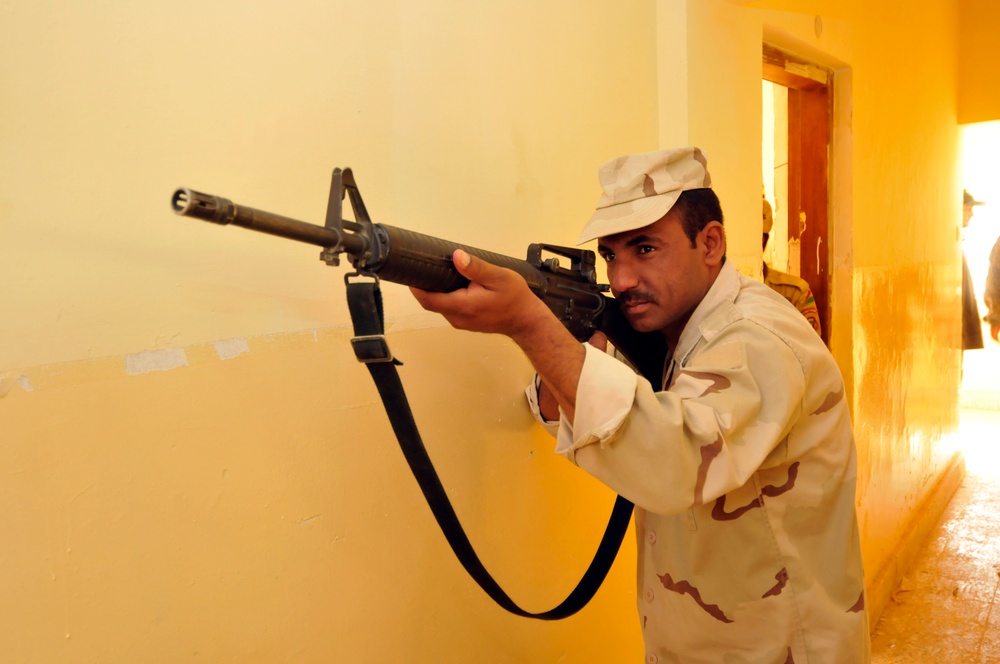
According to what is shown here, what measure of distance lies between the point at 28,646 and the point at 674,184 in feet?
3.71

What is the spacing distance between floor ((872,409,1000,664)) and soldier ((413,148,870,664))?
207cm

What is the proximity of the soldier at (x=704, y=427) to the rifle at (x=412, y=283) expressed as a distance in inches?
1.5

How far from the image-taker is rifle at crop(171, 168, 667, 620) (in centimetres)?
78

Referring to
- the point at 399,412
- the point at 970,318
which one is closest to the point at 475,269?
the point at 399,412

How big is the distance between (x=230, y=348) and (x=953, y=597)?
11.9ft

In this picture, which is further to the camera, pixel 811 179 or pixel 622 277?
pixel 811 179

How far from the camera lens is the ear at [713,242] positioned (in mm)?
1340

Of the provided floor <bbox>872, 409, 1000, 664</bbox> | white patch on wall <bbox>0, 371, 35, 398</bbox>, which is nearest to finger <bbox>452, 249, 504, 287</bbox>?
white patch on wall <bbox>0, 371, 35, 398</bbox>

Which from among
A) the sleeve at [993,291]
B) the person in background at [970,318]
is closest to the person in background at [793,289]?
the person in background at [970,318]

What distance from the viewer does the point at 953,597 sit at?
3.36 metres

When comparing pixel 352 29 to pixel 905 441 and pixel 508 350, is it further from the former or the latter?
pixel 905 441

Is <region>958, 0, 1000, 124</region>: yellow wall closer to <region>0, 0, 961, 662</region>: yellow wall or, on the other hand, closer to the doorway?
the doorway

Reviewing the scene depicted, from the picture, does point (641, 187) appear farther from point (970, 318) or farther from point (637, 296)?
point (970, 318)

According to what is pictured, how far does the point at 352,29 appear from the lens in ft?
3.66
